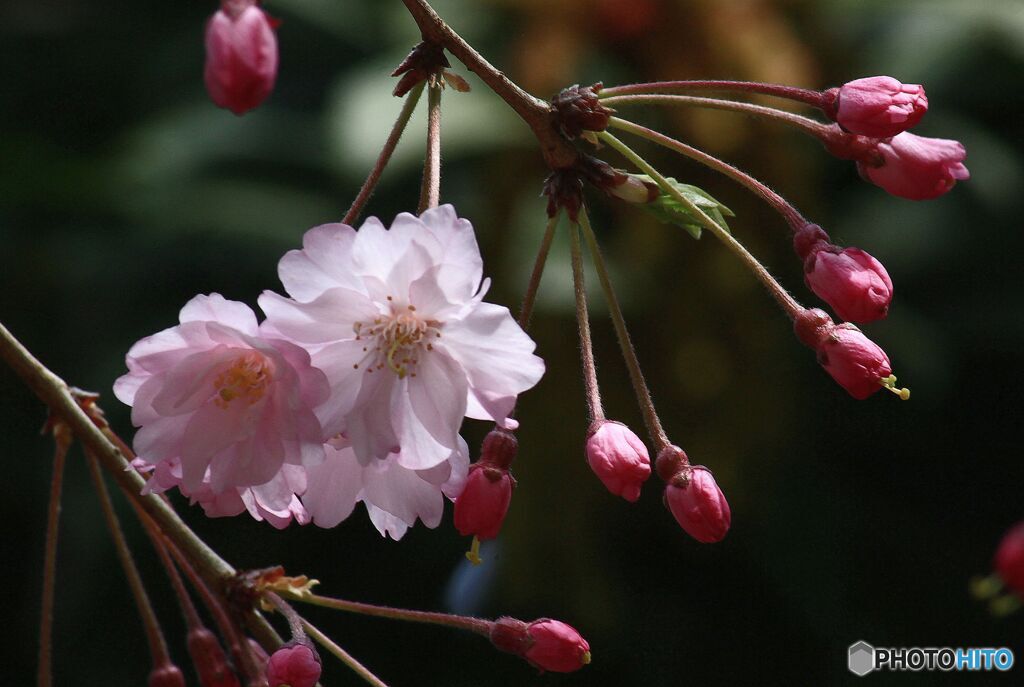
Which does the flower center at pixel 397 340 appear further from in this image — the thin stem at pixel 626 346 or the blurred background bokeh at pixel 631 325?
the blurred background bokeh at pixel 631 325

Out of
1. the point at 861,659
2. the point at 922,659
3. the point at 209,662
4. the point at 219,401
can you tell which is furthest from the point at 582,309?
the point at 922,659

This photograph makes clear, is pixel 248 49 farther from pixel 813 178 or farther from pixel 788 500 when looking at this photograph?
pixel 813 178

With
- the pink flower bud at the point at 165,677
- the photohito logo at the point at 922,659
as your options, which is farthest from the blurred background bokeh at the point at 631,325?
the pink flower bud at the point at 165,677

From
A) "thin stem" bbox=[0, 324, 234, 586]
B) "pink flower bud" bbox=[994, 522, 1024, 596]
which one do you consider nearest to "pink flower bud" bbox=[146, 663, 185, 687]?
"thin stem" bbox=[0, 324, 234, 586]

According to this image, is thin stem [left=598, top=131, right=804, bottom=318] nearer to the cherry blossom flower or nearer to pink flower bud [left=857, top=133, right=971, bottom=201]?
pink flower bud [left=857, top=133, right=971, bottom=201]

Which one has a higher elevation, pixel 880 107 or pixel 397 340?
pixel 880 107

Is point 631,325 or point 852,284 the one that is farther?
point 631,325

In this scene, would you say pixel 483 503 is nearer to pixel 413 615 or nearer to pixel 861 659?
pixel 413 615
